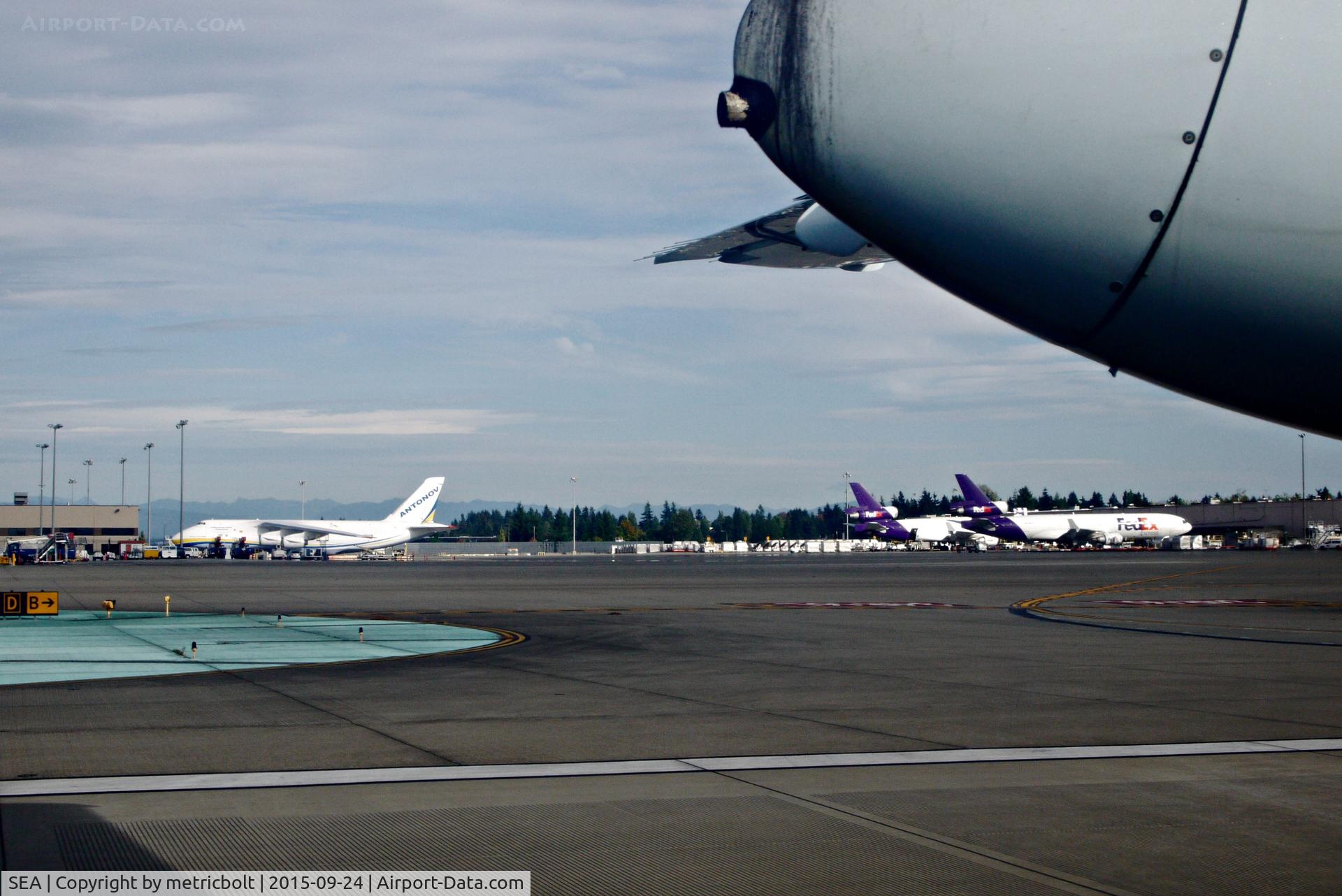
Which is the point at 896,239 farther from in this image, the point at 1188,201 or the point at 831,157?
the point at 1188,201

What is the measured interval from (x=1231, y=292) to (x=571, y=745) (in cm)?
953

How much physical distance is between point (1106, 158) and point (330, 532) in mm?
127448

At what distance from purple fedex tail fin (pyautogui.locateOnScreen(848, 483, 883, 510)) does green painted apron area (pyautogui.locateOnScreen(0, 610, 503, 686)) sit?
114 metres

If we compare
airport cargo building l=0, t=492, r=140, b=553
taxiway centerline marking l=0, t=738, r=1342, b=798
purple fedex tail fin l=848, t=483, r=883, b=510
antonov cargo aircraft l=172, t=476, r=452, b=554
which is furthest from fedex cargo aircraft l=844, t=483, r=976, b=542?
taxiway centerline marking l=0, t=738, r=1342, b=798

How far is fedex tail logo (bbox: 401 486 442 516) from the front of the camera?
132 metres

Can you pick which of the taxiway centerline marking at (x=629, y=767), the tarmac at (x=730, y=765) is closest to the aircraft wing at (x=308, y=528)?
the tarmac at (x=730, y=765)

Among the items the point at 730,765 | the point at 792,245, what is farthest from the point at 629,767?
the point at 792,245

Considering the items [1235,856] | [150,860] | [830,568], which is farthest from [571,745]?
[830,568]

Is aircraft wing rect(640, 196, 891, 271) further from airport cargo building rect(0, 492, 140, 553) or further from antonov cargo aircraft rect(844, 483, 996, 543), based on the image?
airport cargo building rect(0, 492, 140, 553)

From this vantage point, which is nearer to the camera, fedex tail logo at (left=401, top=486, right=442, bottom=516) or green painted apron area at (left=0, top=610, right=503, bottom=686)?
green painted apron area at (left=0, top=610, right=503, bottom=686)

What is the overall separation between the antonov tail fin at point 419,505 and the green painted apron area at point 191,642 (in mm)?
99158

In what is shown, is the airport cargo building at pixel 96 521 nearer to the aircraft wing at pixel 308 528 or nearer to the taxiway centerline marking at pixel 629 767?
the aircraft wing at pixel 308 528

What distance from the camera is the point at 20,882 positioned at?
715cm

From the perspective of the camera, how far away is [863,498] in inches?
5630
